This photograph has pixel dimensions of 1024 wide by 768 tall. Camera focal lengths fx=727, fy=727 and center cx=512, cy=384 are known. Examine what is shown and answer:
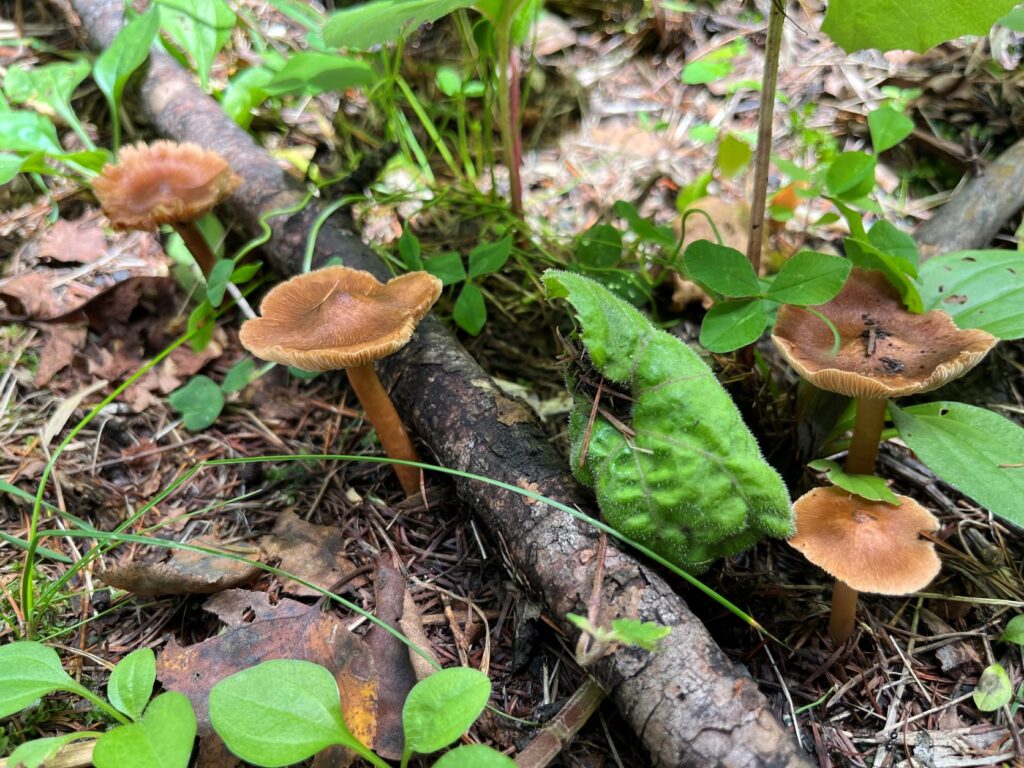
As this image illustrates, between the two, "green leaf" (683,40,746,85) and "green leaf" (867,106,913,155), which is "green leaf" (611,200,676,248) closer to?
"green leaf" (867,106,913,155)

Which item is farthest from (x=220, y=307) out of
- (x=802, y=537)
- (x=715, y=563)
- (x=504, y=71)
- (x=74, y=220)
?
(x=802, y=537)

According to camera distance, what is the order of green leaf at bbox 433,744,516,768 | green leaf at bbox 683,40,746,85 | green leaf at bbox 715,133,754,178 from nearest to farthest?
green leaf at bbox 433,744,516,768, green leaf at bbox 715,133,754,178, green leaf at bbox 683,40,746,85

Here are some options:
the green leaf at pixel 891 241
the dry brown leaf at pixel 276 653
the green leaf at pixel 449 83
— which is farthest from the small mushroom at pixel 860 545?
the green leaf at pixel 449 83

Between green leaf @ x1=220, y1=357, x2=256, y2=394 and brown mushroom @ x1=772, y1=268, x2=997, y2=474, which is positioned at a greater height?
brown mushroom @ x1=772, y1=268, x2=997, y2=474

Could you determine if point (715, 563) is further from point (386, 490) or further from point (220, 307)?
point (220, 307)

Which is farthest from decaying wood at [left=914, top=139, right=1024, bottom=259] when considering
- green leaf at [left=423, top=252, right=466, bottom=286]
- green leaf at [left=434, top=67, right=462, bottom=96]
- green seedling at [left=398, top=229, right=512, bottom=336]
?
green leaf at [left=434, top=67, right=462, bottom=96]

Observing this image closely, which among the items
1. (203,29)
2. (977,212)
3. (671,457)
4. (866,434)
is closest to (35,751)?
(671,457)

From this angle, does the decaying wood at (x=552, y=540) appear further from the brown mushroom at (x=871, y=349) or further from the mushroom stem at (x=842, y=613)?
the brown mushroom at (x=871, y=349)

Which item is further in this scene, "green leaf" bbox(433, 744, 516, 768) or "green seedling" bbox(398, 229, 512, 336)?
"green seedling" bbox(398, 229, 512, 336)
